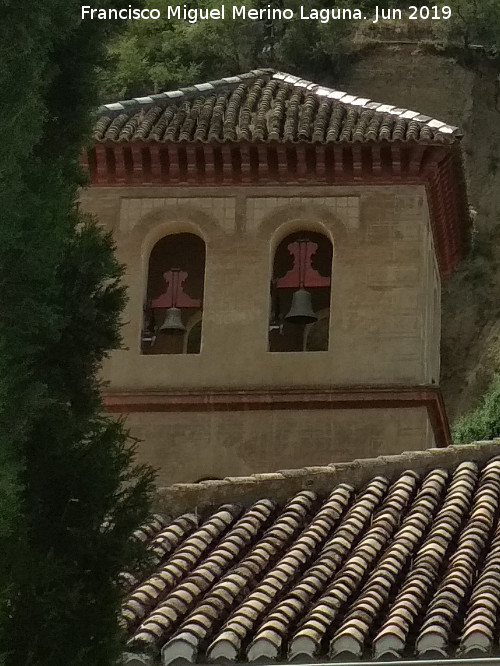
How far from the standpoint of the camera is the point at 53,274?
6516 mm

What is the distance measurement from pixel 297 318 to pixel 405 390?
1.42 m

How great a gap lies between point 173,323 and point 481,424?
1602cm

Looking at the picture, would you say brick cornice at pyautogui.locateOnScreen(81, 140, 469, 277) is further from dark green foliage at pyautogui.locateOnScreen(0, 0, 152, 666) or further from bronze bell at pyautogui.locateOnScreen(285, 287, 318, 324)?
dark green foliage at pyautogui.locateOnScreen(0, 0, 152, 666)

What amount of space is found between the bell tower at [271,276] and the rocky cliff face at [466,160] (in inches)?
823

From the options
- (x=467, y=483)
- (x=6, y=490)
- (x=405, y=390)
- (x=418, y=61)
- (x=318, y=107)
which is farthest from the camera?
(x=418, y=61)

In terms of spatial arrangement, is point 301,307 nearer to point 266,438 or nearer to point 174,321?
point 174,321

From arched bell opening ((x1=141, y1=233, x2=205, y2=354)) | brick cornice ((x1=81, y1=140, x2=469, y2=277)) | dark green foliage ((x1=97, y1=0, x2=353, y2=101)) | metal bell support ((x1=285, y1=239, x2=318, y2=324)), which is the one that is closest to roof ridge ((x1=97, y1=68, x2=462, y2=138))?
brick cornice ((x1=81, y1=140, x2=469, y2=277))

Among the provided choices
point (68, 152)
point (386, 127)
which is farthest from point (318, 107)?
point (68, 152)

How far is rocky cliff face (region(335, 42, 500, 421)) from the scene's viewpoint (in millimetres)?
42281

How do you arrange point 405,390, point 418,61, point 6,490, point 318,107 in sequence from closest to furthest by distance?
point 6,490 < point 405,390 < point 318,107 < point 418,61

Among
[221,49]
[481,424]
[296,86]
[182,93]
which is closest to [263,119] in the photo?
[182,93]

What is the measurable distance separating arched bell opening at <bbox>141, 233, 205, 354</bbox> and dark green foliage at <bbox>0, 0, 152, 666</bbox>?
11633 millimetres

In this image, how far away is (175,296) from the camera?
19.1 meters

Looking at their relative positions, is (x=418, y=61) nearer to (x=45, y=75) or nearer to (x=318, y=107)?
(x=318, y=107)
